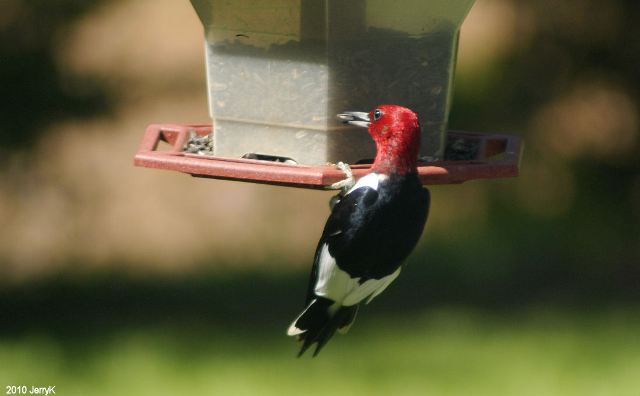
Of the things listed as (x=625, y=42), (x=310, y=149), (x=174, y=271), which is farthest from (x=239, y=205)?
(x=310, y=149)

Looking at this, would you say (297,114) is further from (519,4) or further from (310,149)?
(519,4)

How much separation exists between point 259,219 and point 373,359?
191cm

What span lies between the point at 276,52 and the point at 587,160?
18.3ft

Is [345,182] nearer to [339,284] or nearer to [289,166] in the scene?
[289,166]

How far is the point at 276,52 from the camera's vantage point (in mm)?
4062

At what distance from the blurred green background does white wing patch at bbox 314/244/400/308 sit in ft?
10.0

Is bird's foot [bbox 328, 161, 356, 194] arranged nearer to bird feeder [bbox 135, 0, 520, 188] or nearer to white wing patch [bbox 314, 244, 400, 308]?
bird feeder [bbox 135, 0, 520, 188]

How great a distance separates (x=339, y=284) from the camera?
4.27 m

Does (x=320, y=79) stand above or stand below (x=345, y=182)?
above

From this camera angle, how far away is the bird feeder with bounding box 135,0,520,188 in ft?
13.0

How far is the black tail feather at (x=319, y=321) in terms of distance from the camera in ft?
14.5

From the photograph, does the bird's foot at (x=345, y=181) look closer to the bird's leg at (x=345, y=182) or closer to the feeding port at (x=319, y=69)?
the bird's leg at (x=345, y=182)

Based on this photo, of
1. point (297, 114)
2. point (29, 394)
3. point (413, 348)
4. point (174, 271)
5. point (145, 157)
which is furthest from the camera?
point (174, 271)

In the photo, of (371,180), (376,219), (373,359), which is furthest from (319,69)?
(373,359)
